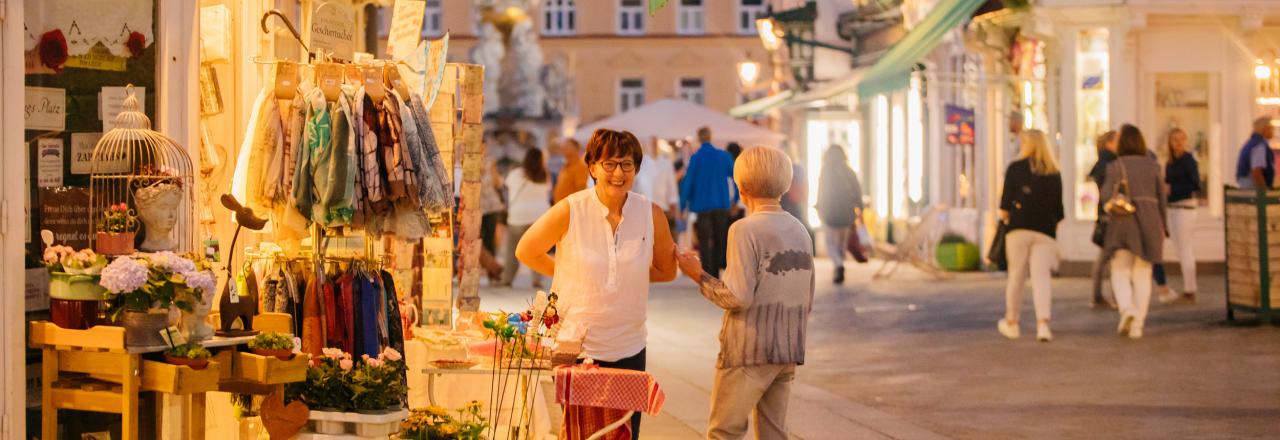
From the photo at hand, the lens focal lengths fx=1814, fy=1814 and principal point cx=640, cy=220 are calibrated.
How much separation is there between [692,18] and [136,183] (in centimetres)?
6305

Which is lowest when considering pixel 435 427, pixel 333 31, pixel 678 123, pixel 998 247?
pixel 435 427

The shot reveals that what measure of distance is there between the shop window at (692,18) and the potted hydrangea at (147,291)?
2489 inches

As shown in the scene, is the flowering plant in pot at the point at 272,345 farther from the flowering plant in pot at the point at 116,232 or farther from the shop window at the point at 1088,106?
the shop window at the point at 1088,106

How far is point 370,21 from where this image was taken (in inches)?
566

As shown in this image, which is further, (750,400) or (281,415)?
(750,400)

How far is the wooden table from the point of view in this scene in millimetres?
6117

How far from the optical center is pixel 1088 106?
21.3m

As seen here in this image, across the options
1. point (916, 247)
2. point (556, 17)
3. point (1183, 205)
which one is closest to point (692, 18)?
point (556, 17)

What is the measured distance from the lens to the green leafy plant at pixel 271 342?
6.52m

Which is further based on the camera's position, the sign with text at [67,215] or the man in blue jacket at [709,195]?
the man in blue jacket at [709,195]

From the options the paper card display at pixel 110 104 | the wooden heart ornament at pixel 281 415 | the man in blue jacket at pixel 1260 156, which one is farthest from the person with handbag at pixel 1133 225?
the paper card display at pixel 110 104

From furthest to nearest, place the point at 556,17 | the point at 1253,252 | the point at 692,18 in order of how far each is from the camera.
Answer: the point at 692,18
the point at 556,17
the point at 1253,252

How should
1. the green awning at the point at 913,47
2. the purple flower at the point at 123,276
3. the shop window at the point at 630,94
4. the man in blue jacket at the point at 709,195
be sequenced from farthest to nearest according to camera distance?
the shop window at the point at 630,94, the man in blue jacket at the point at 709,195, the green awning at the point at 913,47, the purple flower at the point at 123,276

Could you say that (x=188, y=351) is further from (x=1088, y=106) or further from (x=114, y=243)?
(x=1088, y=106)
